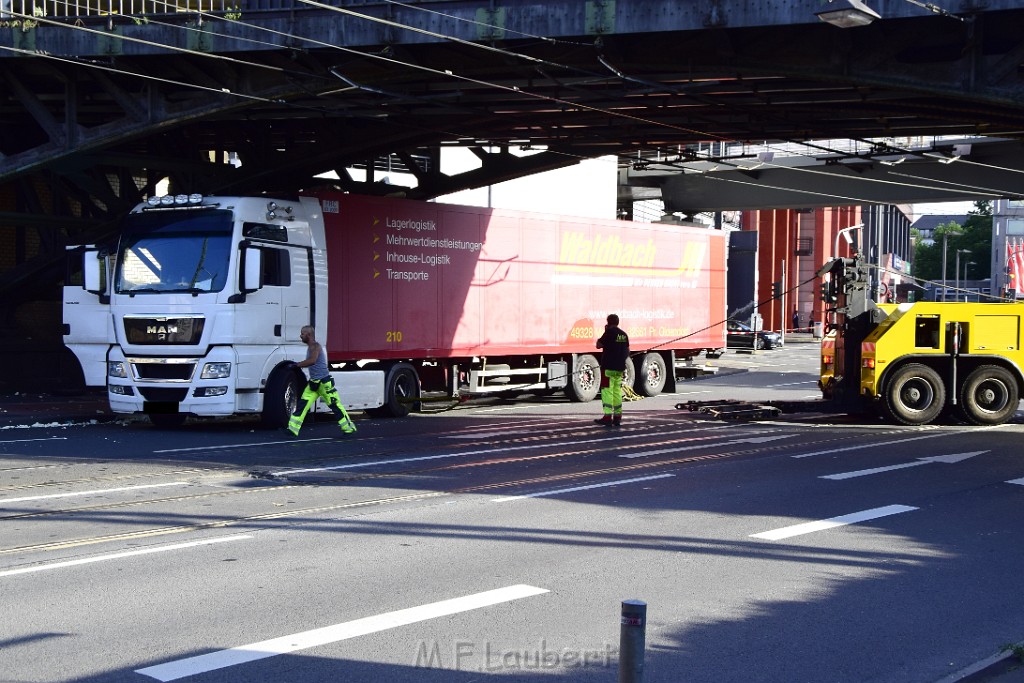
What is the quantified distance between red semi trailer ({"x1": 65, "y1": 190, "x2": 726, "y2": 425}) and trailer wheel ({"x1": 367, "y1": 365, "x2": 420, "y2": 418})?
0.12ft

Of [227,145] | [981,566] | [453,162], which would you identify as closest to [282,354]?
[227,145]

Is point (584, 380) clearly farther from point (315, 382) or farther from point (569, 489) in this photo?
point (569, 489)

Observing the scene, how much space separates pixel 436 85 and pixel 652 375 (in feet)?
32.2

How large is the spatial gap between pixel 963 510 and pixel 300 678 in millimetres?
8015

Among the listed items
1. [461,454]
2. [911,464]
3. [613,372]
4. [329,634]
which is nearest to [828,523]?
[911,464]

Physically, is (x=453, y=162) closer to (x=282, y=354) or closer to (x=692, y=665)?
(x=282, y=354)

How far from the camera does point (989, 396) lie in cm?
2125

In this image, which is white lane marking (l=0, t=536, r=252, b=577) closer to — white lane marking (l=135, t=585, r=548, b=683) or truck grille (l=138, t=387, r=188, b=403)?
white lane marking (l=135, t=585, r=548, b=683)

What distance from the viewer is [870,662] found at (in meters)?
6.62

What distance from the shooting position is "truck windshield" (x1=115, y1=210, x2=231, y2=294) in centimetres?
1853

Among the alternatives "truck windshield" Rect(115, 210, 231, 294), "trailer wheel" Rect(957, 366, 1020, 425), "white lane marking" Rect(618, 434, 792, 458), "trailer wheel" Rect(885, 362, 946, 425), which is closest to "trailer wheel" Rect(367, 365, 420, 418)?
"truck windshield" Rect(115, 210, 231, 294)

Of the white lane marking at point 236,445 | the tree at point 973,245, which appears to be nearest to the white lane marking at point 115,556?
the white lane marking at point 236,445

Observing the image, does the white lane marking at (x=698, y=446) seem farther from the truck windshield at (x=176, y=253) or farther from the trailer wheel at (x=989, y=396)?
the truck windshield at (x=176, y=253)

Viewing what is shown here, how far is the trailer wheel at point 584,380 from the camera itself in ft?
87.7
